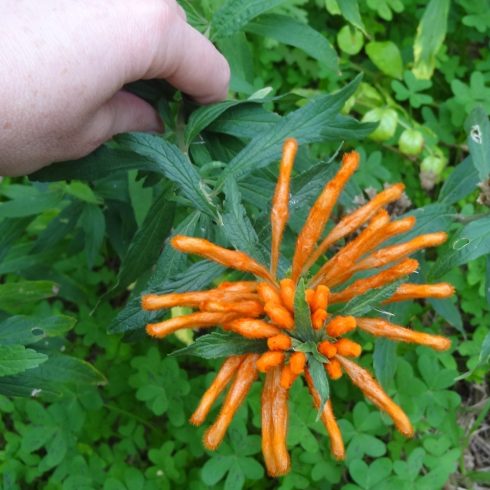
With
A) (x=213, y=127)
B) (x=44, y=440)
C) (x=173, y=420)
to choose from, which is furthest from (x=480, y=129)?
(x=44, y=440)

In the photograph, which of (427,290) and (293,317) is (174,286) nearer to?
(293,317)

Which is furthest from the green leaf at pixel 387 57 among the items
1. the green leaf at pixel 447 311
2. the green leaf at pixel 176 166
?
the green leaf at pixel 176 166

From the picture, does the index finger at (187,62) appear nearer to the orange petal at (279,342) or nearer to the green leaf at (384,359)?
the orange petal at (279,342)

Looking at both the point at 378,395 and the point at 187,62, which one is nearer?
the point at 378,395

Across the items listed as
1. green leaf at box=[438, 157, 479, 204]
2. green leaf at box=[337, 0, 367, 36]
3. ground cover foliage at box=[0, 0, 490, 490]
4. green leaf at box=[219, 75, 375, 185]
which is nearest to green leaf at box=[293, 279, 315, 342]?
ground cover foliage at box=[0, 0, 490, 490]

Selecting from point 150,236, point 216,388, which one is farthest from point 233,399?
point 150,236

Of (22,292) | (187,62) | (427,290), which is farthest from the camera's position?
(22,292)

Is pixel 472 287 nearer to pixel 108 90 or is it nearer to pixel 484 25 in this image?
pixel 484 25
